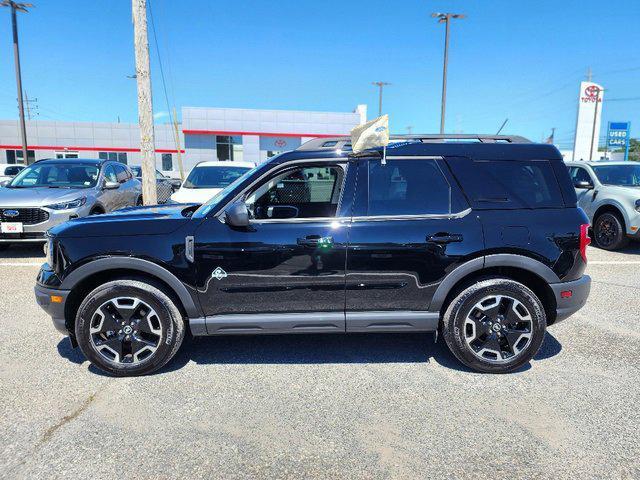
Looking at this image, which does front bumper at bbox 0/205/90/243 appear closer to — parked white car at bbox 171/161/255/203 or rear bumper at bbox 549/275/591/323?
parked white car at bbox 171/161/255/203

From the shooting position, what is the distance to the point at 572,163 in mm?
10094

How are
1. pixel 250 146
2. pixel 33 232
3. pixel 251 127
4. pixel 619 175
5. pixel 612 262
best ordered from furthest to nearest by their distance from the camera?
pixel 250 146
pixel 251 127
pixel 619 175
pixel 612 262
pixel 33 232

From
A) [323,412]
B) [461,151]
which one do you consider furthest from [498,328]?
[323,412]

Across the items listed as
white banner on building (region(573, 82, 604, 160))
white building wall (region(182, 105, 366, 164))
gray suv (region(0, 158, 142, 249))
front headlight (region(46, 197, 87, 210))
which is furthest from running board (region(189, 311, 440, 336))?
white banner on building (region(573, 82, 604, 160))

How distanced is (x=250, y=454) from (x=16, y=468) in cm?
127

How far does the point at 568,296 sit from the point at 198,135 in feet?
116

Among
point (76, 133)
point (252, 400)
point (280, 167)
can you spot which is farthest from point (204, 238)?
point (76, 133)

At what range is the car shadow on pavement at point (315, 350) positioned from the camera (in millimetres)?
3852

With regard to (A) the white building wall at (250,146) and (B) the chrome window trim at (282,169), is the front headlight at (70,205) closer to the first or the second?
(B) the chrome window trim at (282,169)

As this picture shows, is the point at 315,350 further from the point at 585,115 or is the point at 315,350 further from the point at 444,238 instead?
the point at 585,115

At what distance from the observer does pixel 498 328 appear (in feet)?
11.8

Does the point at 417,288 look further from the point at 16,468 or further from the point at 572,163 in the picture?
the point at 572,163

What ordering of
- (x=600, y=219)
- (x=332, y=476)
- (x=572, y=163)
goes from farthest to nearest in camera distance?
(x=572, y=163)
(x=600, y=219)
(x=332, y=476)

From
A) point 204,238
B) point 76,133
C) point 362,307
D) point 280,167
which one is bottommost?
point 362,307
